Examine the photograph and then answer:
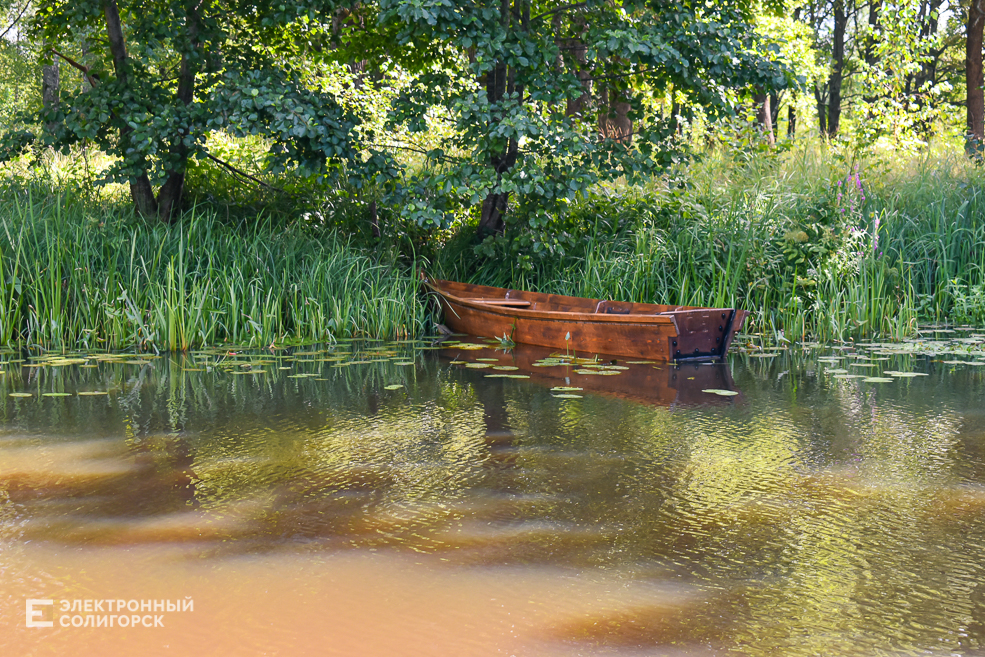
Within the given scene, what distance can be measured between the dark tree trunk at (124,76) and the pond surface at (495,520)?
163 inches

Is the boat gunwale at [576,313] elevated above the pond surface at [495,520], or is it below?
above

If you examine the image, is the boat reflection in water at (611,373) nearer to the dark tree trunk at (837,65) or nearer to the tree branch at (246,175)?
the tree branch at (246,175)

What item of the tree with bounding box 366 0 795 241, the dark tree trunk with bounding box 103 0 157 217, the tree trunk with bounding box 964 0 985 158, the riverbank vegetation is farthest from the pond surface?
the tree trunk with bounding box 964 0 985 158

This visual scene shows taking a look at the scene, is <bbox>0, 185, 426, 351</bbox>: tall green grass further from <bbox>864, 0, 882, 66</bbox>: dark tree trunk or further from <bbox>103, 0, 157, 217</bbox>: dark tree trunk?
<bbox>864, 0, 882, 66</bbox>: dark tree trunk

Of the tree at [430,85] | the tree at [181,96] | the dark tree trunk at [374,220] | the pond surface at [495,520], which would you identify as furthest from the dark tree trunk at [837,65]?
the pond surface at [495,520]

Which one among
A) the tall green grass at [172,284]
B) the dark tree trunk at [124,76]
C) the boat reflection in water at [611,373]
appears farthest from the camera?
the dark tree trunk at [124,76]

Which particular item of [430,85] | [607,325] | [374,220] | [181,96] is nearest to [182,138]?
[181,96]

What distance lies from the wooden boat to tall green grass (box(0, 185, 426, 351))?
1.03 meters

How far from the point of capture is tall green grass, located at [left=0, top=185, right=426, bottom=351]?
718 cm

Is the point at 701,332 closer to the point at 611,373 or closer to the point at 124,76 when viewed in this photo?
the point at 611,373

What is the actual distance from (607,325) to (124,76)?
5.94 m

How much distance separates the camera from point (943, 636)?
2027 millimetres

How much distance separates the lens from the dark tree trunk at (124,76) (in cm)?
859

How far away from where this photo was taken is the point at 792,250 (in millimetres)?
7703
